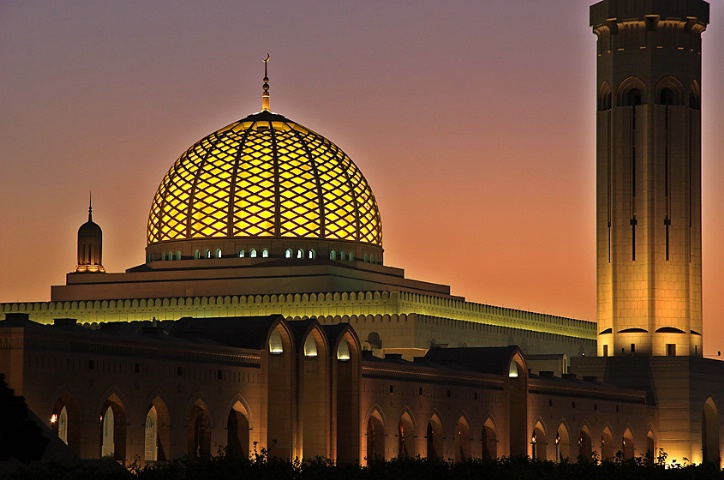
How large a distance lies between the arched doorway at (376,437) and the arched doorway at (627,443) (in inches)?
603

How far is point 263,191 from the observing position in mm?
75812

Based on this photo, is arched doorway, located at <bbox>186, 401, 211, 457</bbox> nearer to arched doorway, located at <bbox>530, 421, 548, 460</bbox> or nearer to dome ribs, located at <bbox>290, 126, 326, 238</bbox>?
arched doorway, located at <bbox>530, 421, 548, 460</bbox>

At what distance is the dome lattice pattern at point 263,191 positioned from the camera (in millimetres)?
75688

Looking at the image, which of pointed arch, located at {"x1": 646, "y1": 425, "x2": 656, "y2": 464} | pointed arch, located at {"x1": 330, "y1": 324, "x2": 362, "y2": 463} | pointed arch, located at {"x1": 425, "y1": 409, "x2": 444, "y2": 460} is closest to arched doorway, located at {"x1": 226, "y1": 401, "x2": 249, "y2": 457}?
pointed arch, located at {"x1": 330, "y1": 324, "x2": 362, "y2": 463}

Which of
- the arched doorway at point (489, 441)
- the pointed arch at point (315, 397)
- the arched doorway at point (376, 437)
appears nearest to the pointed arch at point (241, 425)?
the pointed arch at point (315, 397)

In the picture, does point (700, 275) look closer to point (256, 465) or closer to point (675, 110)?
point (675, 110)

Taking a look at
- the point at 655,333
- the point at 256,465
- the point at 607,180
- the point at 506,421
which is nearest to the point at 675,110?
the point at 607,180

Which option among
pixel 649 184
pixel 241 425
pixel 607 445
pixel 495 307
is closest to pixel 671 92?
pixel 649 184

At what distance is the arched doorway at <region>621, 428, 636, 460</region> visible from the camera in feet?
238

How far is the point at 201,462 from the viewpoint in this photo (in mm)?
44000

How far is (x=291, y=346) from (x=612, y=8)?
2560cm

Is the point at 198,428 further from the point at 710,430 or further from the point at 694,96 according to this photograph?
the point at 694,96

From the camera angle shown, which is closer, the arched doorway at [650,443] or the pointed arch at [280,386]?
the pointed arch at [280,386]

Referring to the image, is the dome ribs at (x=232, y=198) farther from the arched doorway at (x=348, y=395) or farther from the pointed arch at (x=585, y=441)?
the arched doorway at (x=348, y=395)
